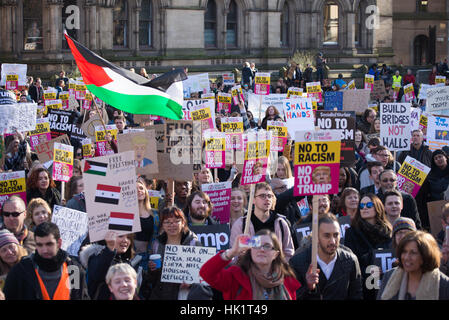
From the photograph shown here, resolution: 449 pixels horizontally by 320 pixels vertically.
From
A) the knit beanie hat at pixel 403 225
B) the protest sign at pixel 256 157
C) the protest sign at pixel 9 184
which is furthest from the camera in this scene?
the protest sign at pixel 9 184

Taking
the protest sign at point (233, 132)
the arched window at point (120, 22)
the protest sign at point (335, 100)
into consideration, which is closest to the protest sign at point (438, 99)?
the protest sign at point (233, 132)

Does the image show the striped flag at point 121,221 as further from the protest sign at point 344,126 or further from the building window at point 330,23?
the building window at point 330,23

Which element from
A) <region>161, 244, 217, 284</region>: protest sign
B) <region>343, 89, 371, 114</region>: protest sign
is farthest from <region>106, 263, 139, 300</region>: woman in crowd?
<region>343, 89, 371, 114</region>: protest sign

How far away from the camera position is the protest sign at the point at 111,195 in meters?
7.16

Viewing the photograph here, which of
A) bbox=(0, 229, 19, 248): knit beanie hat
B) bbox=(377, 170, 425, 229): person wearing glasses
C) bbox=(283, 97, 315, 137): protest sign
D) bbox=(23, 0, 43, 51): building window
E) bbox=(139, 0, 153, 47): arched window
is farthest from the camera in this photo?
bbox=(139, 0, 153, 47): arched window

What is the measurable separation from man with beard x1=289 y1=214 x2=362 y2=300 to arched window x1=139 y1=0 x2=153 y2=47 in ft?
83.3

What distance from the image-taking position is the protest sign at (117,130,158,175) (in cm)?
959

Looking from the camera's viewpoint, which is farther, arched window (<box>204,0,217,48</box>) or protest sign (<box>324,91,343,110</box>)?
arched window (<box>204,0,217,48</box>)

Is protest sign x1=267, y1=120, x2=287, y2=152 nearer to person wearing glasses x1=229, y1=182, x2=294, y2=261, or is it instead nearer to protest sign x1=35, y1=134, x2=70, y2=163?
protest sign x1=35, y1=134, x2=70, y2=163

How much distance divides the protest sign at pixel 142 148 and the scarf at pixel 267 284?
3977mm

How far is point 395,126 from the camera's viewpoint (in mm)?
12117

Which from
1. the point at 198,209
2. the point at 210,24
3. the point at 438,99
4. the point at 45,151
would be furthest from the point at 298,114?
the point at 210,24
